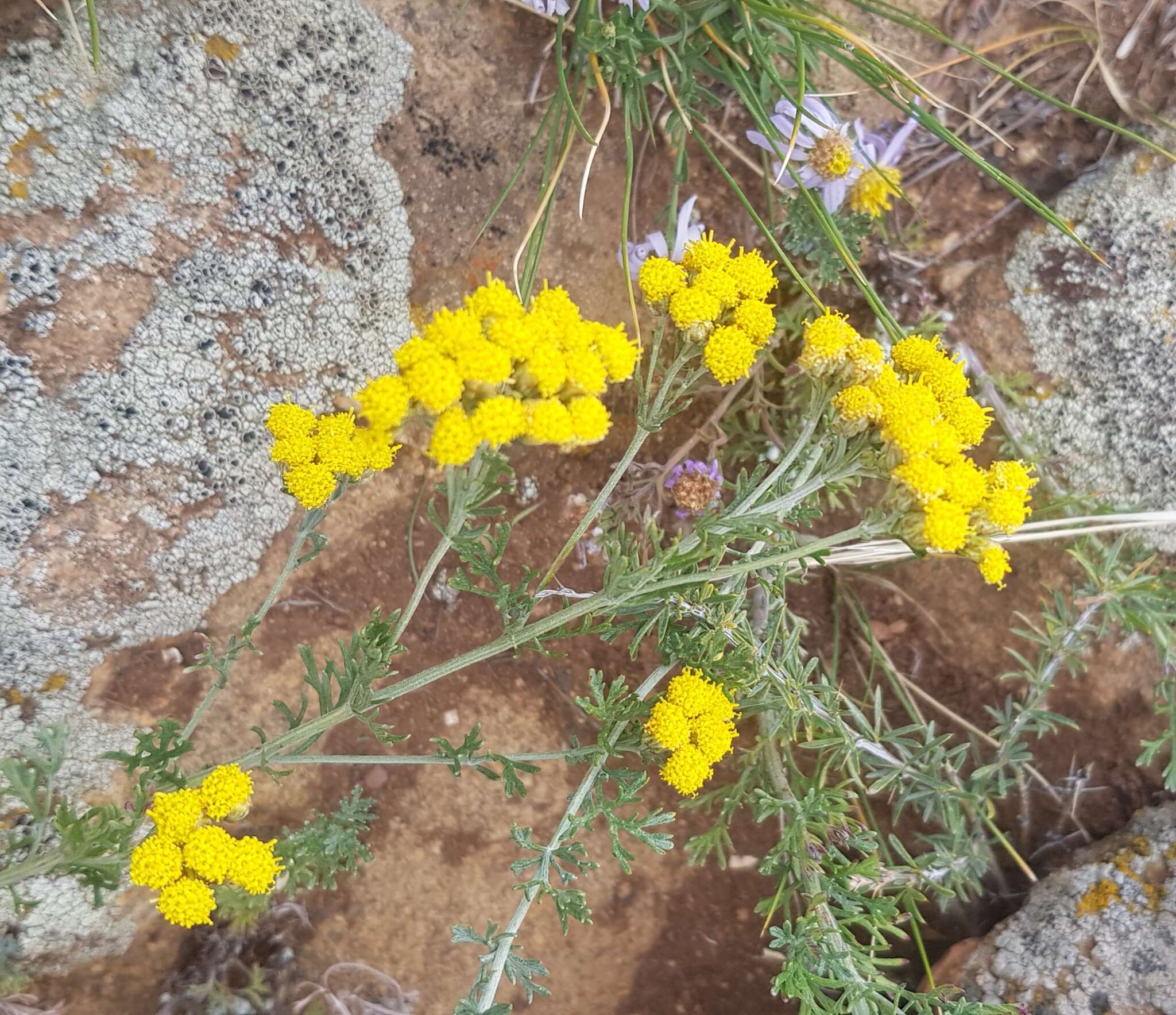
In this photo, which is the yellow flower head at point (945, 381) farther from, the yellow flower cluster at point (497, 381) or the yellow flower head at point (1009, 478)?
the yellow flower cluster at point (497, 381)

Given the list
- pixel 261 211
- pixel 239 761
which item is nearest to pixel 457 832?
pixel 239 761

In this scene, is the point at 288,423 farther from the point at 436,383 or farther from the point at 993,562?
the point at 993,562

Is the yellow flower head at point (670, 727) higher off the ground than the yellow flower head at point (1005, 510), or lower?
lower

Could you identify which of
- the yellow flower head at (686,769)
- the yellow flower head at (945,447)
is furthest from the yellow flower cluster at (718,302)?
the yellow flower head at (686,769)

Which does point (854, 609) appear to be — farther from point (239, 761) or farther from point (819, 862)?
point (239, 761)

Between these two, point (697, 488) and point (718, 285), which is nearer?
point (718, 285)

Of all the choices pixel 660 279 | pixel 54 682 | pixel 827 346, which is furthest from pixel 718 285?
pixel 54 682
